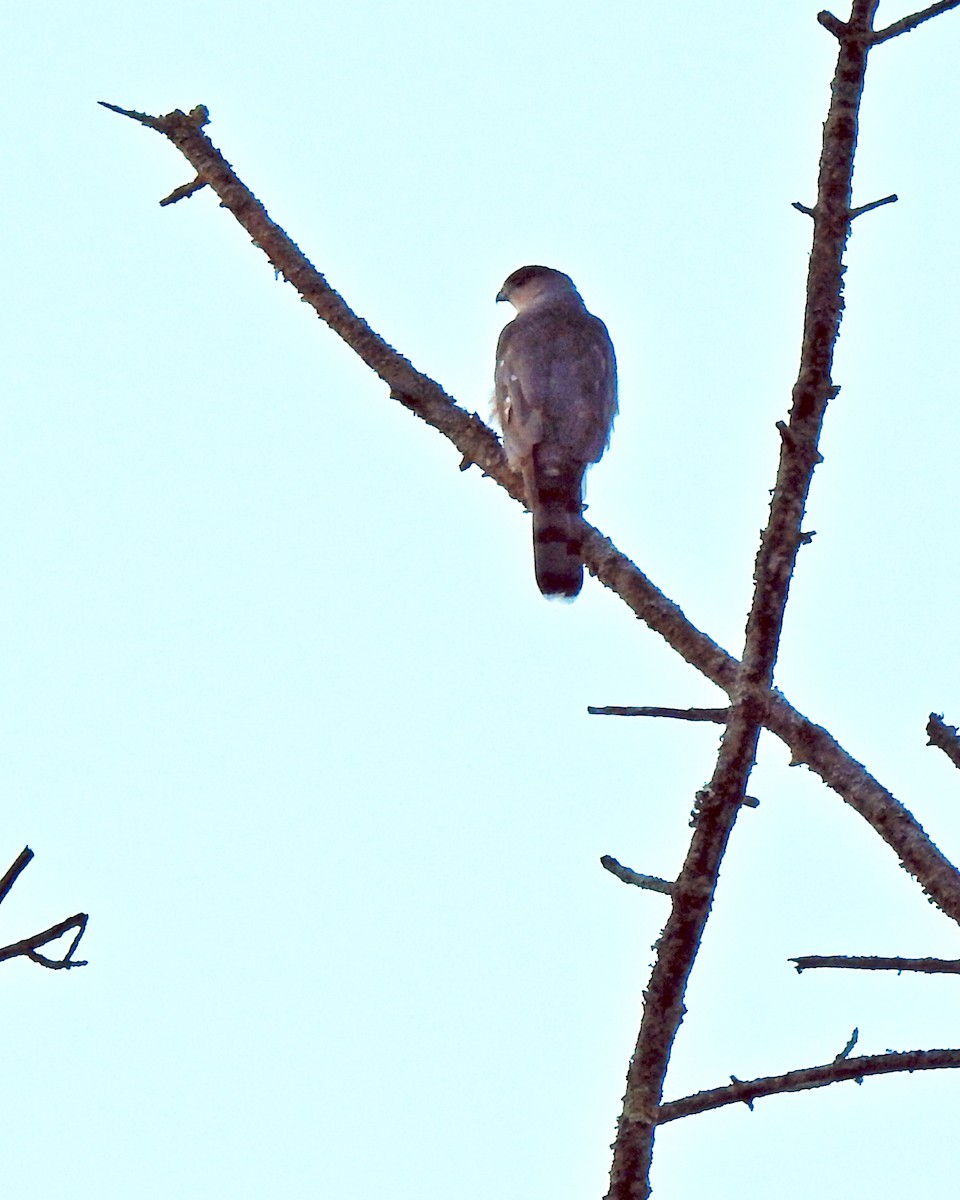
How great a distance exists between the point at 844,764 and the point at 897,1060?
679 millimetres

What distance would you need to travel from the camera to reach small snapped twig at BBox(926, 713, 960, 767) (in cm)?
315

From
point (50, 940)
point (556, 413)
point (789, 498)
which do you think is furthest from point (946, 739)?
point (556, 413)

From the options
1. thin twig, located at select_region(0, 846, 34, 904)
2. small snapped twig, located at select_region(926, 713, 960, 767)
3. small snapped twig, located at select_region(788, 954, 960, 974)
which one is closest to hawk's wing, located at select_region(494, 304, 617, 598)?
small snapped twig, located at select_region(926, 713, 960, 767)

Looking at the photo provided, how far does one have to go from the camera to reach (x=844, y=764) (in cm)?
322

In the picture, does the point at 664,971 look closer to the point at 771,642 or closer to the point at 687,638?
the point at 771,642

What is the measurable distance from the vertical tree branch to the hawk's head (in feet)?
15.2

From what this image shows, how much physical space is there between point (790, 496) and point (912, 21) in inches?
33.9

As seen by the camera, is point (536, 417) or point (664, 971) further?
point (536, 417)

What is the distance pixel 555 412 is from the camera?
623 cm

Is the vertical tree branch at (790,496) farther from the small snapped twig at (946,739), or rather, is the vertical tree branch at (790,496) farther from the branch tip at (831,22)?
the small snapped twig at (946,739)

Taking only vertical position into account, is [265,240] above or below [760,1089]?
above

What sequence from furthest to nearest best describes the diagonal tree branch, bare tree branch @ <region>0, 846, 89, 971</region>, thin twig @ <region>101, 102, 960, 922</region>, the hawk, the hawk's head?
the hawk's head
the hawk
thin twig @ <region>101, 102, 960, 922</region>
the diagonal tree branch
bare tree branch @ <region>0, 846, 89, 971</region>

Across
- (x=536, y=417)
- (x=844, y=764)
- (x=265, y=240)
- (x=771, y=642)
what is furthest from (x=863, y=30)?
(x=536, y=417)

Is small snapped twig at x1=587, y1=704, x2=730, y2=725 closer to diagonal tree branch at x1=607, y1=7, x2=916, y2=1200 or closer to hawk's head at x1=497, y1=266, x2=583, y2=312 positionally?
diagonal tree branch at x1=607, y1=7, x2=916, y2=1200
